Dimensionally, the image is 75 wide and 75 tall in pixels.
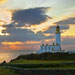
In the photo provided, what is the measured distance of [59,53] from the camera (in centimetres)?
5156

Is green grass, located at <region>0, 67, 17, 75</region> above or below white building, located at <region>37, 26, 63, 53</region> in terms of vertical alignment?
below

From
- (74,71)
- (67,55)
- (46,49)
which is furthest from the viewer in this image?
(46,49)

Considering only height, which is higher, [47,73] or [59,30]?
[59,30]

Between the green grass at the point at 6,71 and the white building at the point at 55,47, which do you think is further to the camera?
the white building at the point at 55,47

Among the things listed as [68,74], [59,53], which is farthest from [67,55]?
[68,74]

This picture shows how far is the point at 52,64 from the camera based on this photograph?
31312 millimetres

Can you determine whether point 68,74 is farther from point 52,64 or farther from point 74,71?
point 52,64

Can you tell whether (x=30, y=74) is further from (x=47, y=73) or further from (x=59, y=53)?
(x=59, y=53)

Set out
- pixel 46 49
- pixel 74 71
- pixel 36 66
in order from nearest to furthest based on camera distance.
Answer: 1. pixel 74 71
2. pixel 36 66
3. pixel 46 49

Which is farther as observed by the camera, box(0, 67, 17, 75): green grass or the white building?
the white building

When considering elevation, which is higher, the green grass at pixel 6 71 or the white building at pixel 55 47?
the white building at pixel 55 47

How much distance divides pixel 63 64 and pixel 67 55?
20068mm

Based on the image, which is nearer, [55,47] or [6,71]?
[6,71]

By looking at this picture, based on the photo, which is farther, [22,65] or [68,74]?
[22,65]
